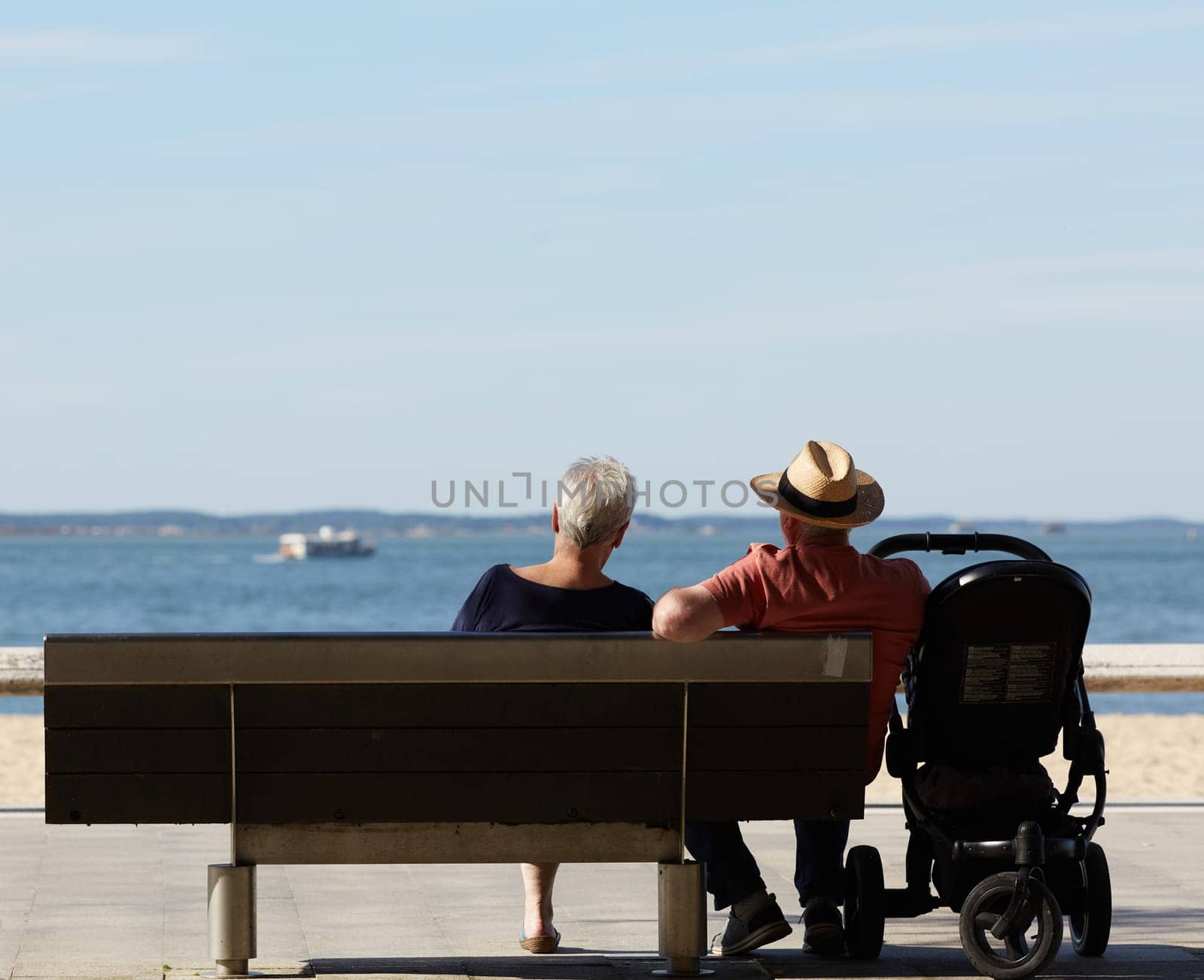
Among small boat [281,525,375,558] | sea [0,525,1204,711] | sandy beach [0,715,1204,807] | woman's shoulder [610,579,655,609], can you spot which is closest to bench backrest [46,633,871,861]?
woman's shoulder [610,579,655,609]

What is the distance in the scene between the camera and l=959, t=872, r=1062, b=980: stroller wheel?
446 cm

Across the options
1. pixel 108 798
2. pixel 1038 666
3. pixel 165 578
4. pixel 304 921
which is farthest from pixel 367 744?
pixel 165 578

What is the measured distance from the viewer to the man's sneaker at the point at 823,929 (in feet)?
15.8

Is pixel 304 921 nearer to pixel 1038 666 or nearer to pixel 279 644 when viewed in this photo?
pixel 279 644

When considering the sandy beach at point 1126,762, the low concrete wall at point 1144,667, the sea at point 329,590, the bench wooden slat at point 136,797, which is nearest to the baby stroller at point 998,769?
the bench wooden slat at point 136,797

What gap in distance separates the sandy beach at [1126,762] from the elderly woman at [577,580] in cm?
352

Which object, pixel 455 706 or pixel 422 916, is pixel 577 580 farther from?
pixel 422 916

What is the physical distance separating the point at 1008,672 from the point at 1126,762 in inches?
339

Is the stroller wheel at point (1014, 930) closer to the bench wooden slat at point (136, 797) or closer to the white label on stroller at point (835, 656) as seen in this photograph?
the white label on stroller at point (835, 656)

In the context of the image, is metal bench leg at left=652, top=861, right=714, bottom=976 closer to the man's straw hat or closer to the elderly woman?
the elderly woman

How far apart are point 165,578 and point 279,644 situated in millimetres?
89316

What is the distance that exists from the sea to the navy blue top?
19.9 metres

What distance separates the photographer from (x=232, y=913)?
447cm

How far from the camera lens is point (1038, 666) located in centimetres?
464
